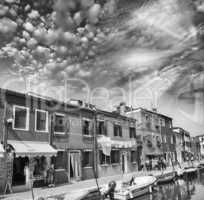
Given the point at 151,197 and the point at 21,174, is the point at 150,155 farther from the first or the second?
the point at 21,174

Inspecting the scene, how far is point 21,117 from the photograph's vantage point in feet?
62.9

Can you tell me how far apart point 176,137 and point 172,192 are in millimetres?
36733

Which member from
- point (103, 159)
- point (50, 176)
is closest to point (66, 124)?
point (50, 176)

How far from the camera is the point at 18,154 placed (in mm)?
16812

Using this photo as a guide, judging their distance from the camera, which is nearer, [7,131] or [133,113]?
[7,131]

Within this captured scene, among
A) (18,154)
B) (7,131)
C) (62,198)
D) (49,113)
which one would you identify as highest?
(49,113)

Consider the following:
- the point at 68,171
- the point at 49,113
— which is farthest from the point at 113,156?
the point at 49,113

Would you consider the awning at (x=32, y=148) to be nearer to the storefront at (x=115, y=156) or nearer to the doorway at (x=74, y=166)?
the doorway at (x=74, y=166)

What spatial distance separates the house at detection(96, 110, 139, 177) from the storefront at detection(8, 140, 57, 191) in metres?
7.58

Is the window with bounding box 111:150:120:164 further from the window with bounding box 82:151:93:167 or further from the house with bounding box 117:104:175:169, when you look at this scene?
the house with bounding box 117:104:175:169

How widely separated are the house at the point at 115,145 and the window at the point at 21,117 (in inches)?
380

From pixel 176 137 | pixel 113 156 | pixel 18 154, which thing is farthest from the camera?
pixel 176 137

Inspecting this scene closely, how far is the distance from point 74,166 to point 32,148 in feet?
19.6

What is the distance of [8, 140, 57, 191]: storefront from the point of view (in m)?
17.5
